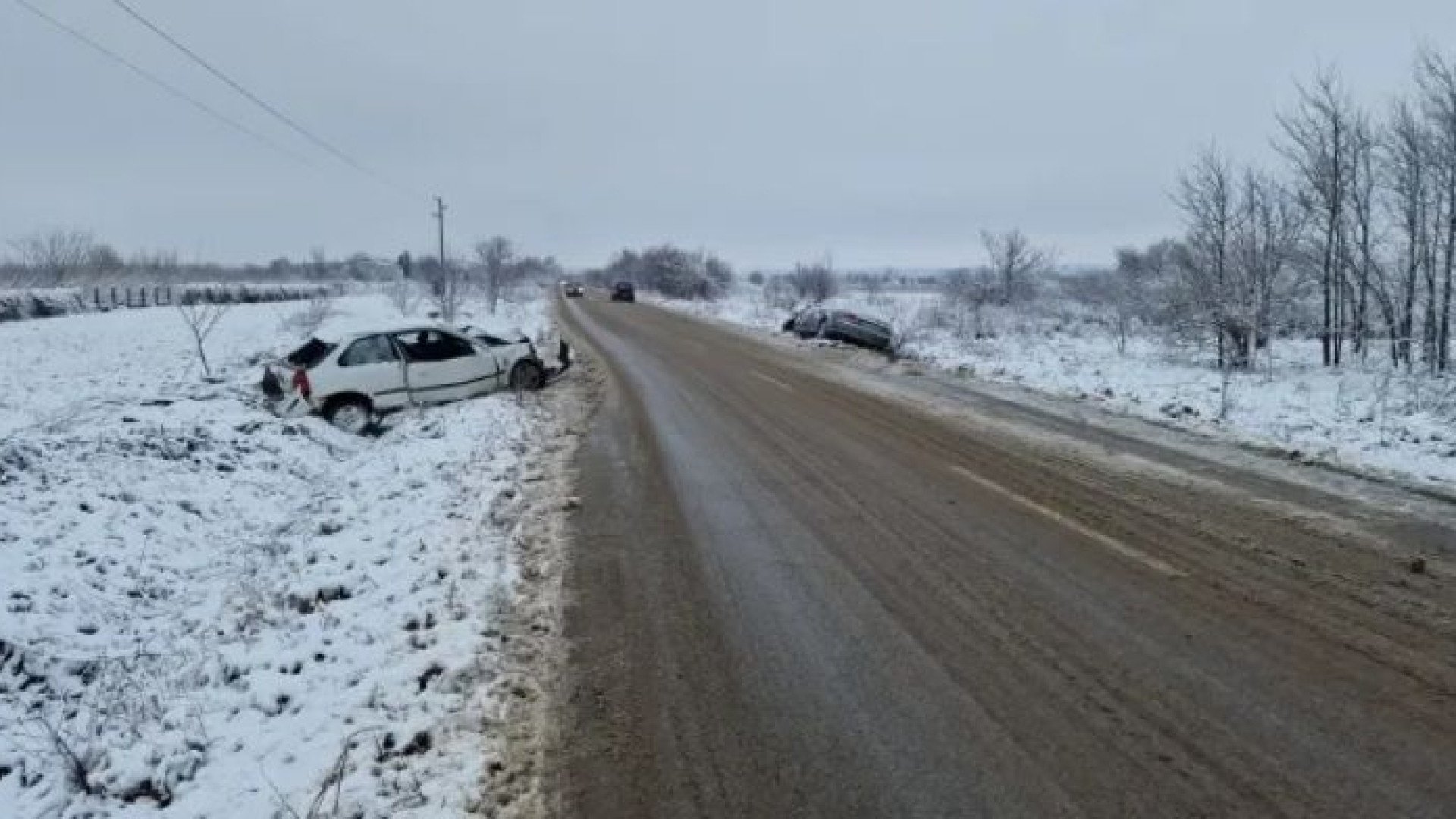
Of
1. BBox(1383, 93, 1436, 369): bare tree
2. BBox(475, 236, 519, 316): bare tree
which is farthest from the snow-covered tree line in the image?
BBox(475, 236, 519, 316): bare tree

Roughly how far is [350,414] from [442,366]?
1.72m

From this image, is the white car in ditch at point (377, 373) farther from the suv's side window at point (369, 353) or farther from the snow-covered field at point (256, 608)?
the snow-covered field at point (256, 608)

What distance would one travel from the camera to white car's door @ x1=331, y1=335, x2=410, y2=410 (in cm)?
1449

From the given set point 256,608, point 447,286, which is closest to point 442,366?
point 256,608

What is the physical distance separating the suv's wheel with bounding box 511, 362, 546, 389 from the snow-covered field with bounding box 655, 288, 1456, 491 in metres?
9.45

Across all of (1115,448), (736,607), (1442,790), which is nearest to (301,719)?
(736,607)

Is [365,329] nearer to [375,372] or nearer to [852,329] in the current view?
[375,372]

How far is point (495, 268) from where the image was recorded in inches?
2178

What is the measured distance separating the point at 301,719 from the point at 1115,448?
9.47 metres

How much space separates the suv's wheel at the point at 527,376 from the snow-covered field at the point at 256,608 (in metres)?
2.94

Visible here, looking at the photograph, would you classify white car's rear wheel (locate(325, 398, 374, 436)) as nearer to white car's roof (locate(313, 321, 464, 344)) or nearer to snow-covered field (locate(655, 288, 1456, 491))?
white car's roof (locate(313, 321, 464, 344))

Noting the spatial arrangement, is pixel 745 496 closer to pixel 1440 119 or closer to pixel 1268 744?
pixel 1268 744

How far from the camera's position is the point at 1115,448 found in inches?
436

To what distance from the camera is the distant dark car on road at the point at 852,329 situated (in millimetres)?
29156
